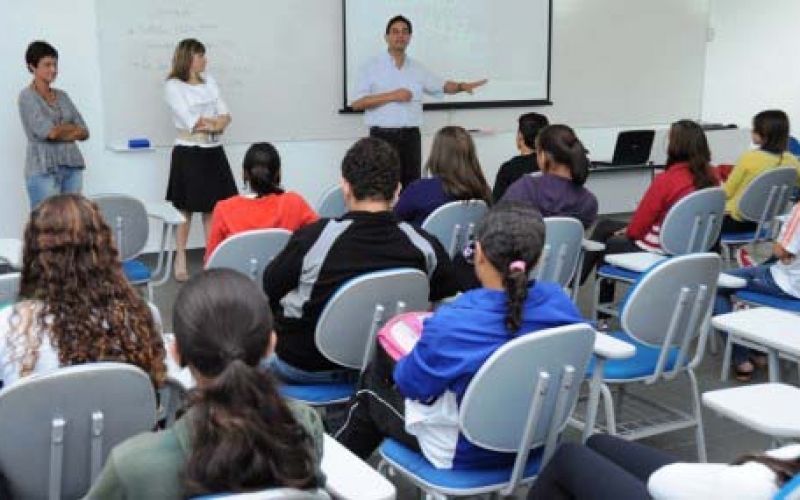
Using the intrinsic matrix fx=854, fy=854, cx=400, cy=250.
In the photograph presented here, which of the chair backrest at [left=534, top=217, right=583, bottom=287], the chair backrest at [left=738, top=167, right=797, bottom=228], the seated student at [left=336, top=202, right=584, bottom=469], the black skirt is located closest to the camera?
the seated student at [left=336, top=202, right=584, bottom=469]

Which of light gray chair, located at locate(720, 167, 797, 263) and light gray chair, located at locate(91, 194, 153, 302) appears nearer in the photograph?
light gray chair, located at locate(91, 194, 153, 302)

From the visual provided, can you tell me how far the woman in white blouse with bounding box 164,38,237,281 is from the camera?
5562mm

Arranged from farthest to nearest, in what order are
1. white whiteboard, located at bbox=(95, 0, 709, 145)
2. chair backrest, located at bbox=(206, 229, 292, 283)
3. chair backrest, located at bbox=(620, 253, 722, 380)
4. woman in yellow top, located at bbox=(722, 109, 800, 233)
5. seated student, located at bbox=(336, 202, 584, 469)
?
1. white whiteboard, located at bbox=(95, 0, 709, 145)
2. woman in yellow top, located at bbox=(722, 109, 800, 233)
3. chair backrest, located at bbox=(206, 229, 292, 283)
4. chair backrest, located at bbox=(620, 253, 722, 380)
5. seated student, located at bbox=(336, 202, 584, 469)

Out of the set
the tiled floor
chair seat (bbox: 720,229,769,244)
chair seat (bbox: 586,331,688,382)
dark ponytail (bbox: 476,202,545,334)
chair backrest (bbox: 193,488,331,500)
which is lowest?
the tiled floor

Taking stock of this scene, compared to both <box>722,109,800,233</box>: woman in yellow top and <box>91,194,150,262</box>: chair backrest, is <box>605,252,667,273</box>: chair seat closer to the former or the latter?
<box>722,109,800,233</box>: woman in yellow top

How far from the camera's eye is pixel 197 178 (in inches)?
226

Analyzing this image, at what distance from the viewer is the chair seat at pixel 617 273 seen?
406cm

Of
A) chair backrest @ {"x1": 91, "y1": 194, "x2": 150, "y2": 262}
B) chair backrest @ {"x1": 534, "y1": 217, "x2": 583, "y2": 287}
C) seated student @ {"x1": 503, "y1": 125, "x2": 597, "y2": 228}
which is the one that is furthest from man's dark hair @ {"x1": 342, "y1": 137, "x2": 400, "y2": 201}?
chair backrest @ {"x1": 91, "y1": 194, "x2": 150, "y2": 262}

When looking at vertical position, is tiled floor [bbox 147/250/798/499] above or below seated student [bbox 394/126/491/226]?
below

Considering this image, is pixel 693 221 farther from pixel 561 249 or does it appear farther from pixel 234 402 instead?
pixel 234 402

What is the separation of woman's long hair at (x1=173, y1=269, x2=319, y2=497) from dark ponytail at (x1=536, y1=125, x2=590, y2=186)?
2759 millimetres

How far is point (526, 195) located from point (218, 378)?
284 centimetres

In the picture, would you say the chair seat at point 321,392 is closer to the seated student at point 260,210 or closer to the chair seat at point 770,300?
the seated student at point 260,210

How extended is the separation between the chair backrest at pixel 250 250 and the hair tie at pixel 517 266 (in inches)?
49.7
